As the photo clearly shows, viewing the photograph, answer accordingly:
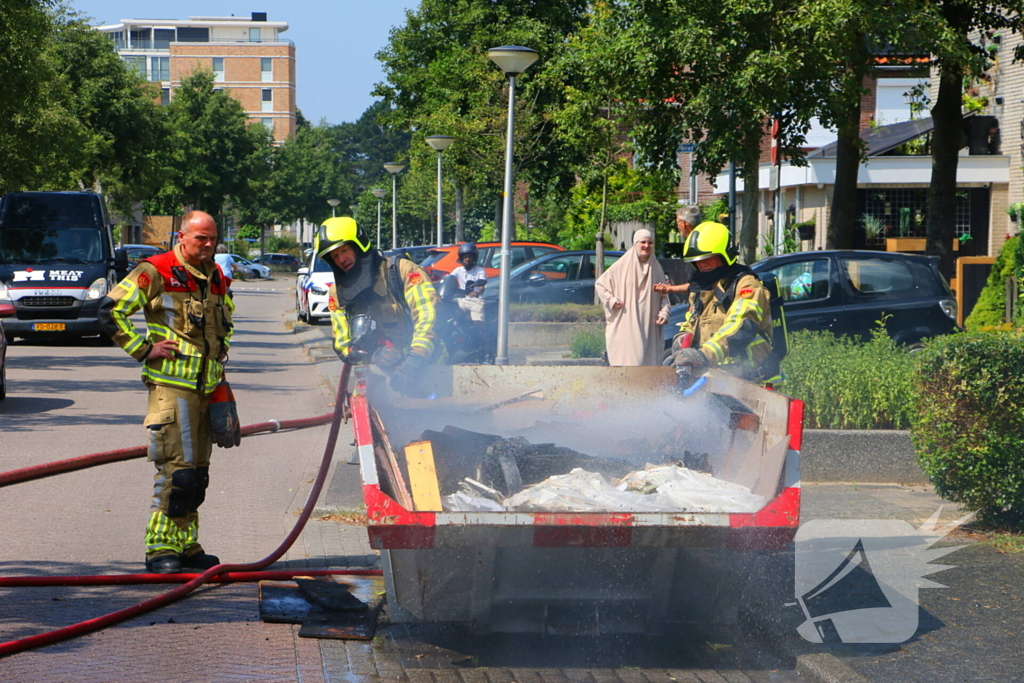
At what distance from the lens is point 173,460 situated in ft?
19.7

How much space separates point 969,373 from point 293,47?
112102 mm

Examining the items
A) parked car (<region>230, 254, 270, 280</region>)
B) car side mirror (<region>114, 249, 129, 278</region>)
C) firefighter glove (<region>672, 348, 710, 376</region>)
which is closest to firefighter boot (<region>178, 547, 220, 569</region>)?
firefighter glove (<region>672, 348, 710, 376</region>)

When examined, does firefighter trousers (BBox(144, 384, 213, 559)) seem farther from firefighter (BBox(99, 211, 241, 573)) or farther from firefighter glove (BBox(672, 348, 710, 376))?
firefighter glove (BBox(672, 348, 710, 376))

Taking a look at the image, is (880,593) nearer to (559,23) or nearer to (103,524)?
(103,524)

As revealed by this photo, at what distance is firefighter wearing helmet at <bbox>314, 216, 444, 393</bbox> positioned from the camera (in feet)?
19.7

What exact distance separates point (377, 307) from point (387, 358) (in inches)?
14.7

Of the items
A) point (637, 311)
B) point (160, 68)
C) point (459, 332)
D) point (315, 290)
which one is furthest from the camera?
point (160, 68)

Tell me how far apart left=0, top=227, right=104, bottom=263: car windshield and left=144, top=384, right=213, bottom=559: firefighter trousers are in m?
15.1

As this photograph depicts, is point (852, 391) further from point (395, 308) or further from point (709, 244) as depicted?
point (395, 308)

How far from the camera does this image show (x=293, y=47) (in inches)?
4424

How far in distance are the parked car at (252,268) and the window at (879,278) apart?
52779mm

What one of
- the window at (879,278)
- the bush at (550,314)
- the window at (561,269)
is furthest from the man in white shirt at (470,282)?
the window at (561,269)

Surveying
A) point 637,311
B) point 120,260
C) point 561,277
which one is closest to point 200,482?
point 637,311

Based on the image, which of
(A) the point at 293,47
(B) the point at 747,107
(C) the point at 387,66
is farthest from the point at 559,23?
(A) the point at 293,47
